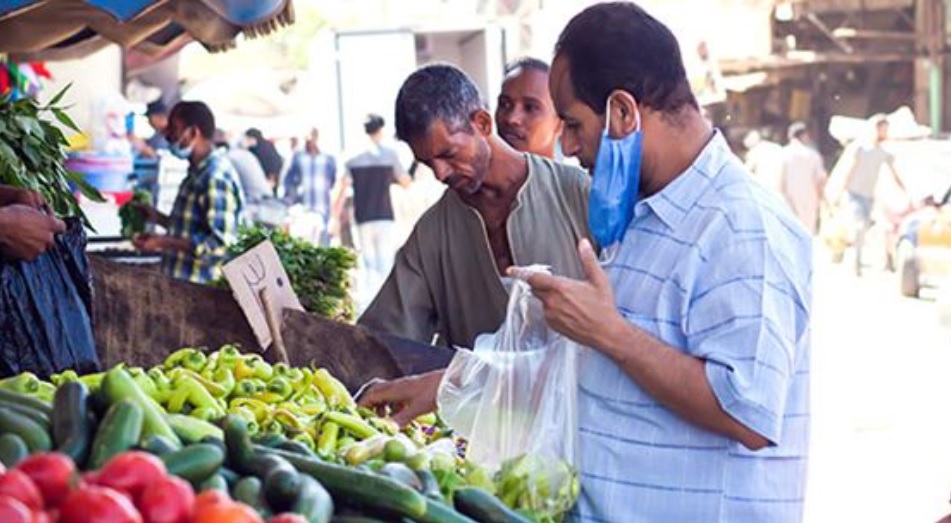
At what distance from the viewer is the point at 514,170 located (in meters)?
4.55

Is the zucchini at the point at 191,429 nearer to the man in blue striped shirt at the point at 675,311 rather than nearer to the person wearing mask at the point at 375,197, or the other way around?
the man in blue striped shirt at the point at 675,311

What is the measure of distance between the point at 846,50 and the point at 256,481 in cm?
2449

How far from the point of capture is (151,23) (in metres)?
7.07

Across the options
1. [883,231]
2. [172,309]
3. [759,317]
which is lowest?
[883,231]

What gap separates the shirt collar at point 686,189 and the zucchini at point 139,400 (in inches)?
38.1

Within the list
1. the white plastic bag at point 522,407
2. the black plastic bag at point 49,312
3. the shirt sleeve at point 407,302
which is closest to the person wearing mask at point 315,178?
the black plastic bag at point 49,312

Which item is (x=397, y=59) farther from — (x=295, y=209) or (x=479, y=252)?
(x=479, y=252)

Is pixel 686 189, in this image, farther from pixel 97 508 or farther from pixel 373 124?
pixel 373 124

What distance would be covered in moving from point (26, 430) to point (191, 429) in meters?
0.52

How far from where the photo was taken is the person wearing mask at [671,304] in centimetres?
289

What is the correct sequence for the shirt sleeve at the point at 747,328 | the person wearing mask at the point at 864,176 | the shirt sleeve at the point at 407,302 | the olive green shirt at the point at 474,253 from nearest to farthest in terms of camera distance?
1. the shirt sleeve at the point at 747,328
2. the olive green shirt at the point at 474,253
3. the shirt sleeve at the point at 407,302
4. the person wearing mask at the point at 864,176

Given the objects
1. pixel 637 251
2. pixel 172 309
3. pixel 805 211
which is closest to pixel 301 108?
pixel 805 211

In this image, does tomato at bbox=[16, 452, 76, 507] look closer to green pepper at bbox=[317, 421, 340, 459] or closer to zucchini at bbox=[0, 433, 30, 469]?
zucchini at bbox=[0, 433, 30, 469]

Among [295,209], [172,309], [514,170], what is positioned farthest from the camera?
[295,209]
